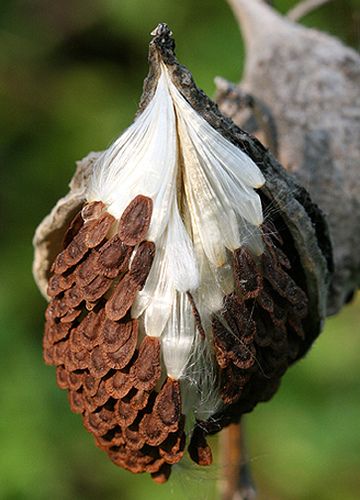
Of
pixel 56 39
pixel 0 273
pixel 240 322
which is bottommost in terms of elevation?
pixel 0 273

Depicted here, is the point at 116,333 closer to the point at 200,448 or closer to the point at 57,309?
the point at 57,309

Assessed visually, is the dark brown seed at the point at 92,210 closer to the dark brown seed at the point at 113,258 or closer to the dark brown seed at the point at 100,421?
the dark brown seed at the point at 113,258

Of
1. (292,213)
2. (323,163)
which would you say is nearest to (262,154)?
(292,213)

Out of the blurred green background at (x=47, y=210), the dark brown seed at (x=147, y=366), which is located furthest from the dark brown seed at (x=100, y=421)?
the blurred green background at (x=47, y=210)

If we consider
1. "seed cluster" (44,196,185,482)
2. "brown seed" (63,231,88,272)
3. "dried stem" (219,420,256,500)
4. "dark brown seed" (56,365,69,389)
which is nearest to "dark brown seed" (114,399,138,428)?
"seed cluster" (44,196,185,482)

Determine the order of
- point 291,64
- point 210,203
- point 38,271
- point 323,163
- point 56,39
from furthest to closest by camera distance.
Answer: point 56,39 < point 291,64 < point 323,163 < point 38,271 < point 210,203

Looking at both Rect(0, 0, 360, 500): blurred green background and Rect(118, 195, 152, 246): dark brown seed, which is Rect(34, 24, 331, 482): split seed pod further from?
Rect(0, 0, 360, 500): blurred green background

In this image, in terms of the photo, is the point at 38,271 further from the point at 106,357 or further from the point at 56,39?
the point at 56,39
